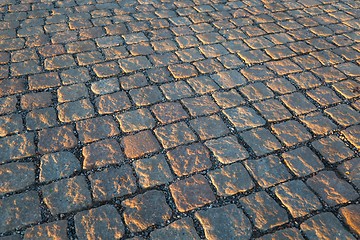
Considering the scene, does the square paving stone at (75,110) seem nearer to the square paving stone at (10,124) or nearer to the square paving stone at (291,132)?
the square paving stone at (10,124)

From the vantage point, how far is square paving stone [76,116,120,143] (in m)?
2.92

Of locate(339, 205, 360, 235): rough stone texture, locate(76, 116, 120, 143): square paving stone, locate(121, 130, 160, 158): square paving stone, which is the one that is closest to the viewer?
locate(339, 205, 360, 235): rough stone texture

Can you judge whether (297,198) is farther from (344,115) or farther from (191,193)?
(344,115)

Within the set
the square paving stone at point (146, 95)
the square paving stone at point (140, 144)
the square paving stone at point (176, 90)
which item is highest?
the square paving stone at point (176, 90)

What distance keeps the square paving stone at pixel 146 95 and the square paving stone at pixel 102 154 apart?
21.4 inches

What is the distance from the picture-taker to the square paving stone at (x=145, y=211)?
91.9 inches

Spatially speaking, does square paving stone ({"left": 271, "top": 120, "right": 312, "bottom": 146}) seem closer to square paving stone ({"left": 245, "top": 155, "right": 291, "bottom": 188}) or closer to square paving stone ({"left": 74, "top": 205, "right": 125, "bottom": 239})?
square paving stone ({"left": 245, "top": 155, "right": 291, "bottom": 188})

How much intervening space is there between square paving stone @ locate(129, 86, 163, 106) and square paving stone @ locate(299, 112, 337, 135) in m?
1.30

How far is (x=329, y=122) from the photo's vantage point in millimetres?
3162

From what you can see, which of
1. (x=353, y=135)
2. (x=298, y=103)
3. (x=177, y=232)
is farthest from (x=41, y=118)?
(x=353, y=135)

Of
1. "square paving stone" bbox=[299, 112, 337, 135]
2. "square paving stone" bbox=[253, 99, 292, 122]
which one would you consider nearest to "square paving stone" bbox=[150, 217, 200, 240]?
"square paving stone" bbox=[253, 99, 292, 122]

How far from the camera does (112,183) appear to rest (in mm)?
2570

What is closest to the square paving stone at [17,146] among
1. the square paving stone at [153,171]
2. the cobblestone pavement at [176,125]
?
the cobblestone pavement at [176,125]

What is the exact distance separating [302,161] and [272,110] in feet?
2.08
